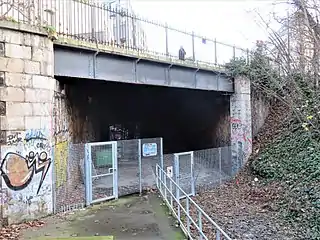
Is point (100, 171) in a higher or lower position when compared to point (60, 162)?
lower

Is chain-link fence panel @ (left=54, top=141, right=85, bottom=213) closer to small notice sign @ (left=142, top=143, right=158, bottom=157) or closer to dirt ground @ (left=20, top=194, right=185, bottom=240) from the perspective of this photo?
dirt ground @ (left=20, top=194, right=185, bottom=240)

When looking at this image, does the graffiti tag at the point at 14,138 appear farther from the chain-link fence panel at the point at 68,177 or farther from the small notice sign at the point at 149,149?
the small notice sign at the point at 149,149

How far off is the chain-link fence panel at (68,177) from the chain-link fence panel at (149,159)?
2970 mm

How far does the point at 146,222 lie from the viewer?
10.3 meters

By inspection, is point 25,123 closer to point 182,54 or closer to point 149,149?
point 149,149

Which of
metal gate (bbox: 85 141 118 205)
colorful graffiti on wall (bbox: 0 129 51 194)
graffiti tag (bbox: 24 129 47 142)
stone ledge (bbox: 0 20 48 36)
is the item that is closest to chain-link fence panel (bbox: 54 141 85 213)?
metal gate (bbox: 85 141 118 205)

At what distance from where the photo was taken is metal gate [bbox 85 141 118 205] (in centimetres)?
1252

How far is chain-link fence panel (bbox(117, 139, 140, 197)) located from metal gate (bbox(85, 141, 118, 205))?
1.02 metres

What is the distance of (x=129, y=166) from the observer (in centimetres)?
1505

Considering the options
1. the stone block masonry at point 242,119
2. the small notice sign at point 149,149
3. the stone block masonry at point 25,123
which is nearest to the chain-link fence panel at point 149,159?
the small notice sign at point 149,149

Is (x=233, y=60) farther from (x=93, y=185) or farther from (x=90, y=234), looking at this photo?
(x=90, y=234)

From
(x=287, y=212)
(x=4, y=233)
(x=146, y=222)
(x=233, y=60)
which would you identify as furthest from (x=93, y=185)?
(x=233, y=60)

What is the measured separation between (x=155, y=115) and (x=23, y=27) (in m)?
15.3

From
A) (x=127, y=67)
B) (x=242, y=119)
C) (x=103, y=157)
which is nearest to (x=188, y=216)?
(x=103, y=157)
